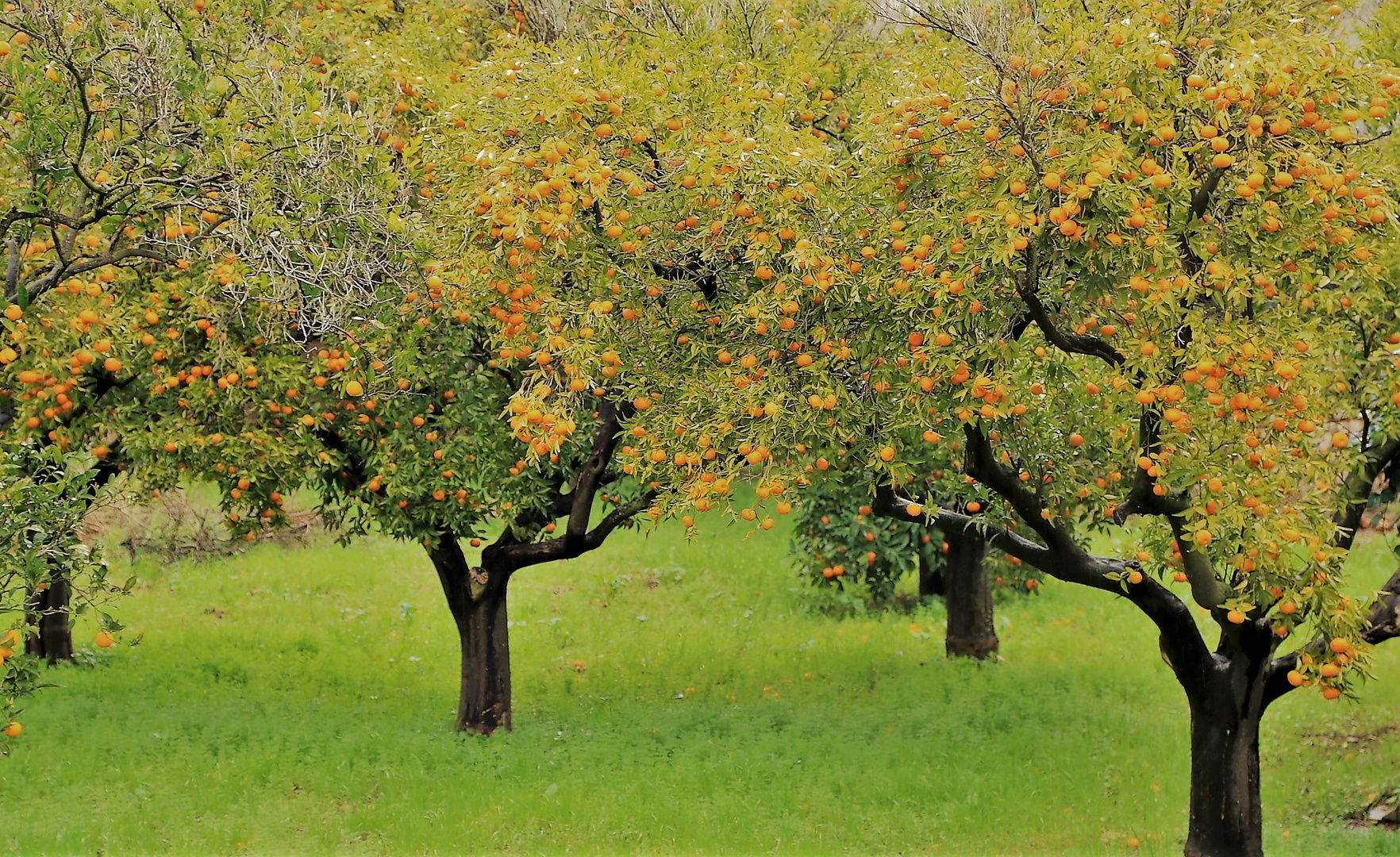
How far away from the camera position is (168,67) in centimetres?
625

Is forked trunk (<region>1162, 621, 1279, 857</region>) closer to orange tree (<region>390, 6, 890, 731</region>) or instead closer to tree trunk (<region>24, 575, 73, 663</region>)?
orange tree (<region>390, 6, 890, 731</region>)

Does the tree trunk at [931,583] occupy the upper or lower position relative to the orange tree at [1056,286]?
lower

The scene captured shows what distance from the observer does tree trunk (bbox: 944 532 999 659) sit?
15.7 metres

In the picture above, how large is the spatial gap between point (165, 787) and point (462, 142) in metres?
6.83

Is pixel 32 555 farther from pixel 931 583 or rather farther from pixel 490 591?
pixel 931 583

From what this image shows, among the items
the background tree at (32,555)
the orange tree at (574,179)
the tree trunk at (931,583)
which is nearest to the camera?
the background tree at (32,555)

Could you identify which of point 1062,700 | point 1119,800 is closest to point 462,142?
point 1119,800

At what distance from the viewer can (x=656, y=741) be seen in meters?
12.6

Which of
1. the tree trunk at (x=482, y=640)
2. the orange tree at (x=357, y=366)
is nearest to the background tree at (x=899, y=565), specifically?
the tree trunk at (x=482, y=640)

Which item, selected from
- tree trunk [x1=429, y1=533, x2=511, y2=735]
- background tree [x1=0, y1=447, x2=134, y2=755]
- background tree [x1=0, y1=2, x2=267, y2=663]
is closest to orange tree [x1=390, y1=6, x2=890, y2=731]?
background tree [x1=0, y1=2, x2=267, y2=663]

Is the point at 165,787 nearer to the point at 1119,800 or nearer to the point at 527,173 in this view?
the point at 527,173

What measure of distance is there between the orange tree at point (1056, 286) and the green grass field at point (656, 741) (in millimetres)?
3526

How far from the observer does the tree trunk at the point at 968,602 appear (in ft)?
51.5

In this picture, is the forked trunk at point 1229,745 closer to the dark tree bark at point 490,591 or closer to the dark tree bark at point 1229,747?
the dark tree bark at point 1229,747
